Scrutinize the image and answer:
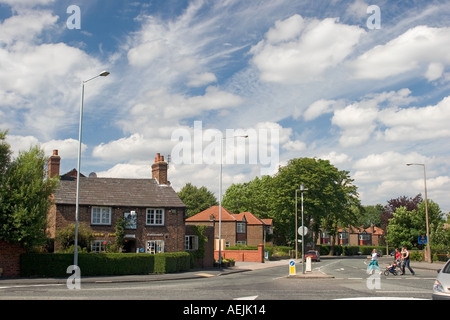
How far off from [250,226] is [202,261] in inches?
1400

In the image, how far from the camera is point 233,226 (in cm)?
6969

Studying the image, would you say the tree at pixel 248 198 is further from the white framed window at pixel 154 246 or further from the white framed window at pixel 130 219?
the white framed window at pixel 130 219

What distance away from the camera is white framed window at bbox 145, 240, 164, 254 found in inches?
1481

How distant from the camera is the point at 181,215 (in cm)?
3847

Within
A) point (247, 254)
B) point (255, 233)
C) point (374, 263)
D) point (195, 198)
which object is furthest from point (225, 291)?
point (195, 198)

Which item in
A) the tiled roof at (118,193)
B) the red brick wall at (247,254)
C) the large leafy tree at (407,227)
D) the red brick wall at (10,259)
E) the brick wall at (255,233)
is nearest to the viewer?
the red brick wall at (10,259)

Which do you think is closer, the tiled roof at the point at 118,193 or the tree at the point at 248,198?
the tiled roof at the point at 118,193

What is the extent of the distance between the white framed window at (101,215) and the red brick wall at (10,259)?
8.97 meters

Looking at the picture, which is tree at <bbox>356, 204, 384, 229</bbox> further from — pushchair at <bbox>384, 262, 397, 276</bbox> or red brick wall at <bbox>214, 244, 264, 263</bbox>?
pushchair at <bbox>384, 262, 397, 276</bbox>

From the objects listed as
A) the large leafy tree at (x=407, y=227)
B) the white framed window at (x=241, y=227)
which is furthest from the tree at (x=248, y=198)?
the large leafy tree at (x=407, y=227)

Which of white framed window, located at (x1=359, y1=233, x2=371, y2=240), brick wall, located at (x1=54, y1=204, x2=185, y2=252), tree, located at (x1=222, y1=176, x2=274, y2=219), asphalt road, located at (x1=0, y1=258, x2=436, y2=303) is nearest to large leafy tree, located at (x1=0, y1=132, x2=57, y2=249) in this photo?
asphalt road, located at (x1=0, y1=258, x2=436, y2=303)

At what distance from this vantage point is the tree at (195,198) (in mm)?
97688
